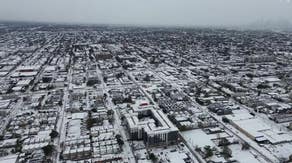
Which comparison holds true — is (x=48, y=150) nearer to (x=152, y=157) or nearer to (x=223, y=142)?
(x=152, y=157)

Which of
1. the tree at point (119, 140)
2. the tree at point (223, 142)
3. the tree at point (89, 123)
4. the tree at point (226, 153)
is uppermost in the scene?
the tree at point (89, 123)

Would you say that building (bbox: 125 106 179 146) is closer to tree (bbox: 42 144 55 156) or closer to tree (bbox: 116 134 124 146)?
tree (bbox: 116 134 124 146)

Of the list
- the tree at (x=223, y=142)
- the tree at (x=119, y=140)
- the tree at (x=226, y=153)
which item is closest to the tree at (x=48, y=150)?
the tree at (x=119, y=140)

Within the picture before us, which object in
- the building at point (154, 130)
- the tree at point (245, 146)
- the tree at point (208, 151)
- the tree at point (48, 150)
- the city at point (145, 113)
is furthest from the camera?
the building at point (154, 130)

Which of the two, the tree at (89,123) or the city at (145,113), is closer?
the city at (145,113)

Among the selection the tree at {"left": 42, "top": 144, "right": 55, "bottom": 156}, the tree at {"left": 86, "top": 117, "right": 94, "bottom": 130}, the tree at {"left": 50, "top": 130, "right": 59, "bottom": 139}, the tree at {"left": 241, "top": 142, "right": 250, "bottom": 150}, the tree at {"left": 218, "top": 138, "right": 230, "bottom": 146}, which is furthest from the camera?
the tree at {"left": 86, "top": 117, "right": 94, "bottom": 130}

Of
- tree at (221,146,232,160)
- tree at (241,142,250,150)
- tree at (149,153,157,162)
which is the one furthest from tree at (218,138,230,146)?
tree at (149,153,157,162)

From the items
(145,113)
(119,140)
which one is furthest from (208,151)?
(145,113)

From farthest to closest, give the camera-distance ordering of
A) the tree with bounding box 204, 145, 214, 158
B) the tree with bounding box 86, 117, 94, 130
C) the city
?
the tree with bounding box 86, 117, 94, 130 < the city < the tree with bounding box 204, 145, 214, 158

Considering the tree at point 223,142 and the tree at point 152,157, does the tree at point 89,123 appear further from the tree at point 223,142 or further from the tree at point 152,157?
the tree at point 223,142
